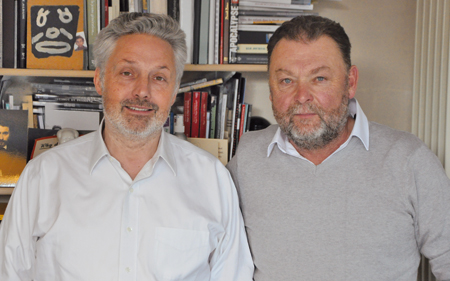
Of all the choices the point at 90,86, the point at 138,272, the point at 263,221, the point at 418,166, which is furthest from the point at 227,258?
the point at 90,86

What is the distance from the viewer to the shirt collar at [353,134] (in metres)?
1.38

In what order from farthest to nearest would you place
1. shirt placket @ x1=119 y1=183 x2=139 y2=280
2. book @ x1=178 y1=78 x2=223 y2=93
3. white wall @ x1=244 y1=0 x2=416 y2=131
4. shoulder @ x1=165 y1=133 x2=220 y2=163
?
white wall @ x1=244 y1=0 x2=416 y2=131
book @ x1=178 y1=78 x2=223 y2=93
shoulder @ x1=165 y1=133 x2=220 y2=163
shirt placket @ x1=119 y1=183 x2=139 y2=280

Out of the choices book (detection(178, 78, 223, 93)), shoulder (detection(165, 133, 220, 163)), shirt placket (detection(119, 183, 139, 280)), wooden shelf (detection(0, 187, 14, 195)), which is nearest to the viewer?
shirt placket (detection(119, 183, 139, 280))

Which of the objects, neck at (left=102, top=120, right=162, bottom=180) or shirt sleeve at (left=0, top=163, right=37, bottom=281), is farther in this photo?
neck at (left=102, top=120, right=162, bottom=180)

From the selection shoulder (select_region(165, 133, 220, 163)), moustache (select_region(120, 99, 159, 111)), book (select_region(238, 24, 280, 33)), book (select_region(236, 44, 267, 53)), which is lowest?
shoulder (select_region(165, 133, 220, 163))

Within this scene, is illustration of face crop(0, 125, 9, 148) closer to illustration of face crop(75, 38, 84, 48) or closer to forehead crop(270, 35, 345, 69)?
illustration of face crop(75, 38, 84, 48)

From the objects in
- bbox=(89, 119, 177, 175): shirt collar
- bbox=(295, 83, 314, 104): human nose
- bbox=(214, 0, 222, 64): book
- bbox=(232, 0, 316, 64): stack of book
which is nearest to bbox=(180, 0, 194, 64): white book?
bbox=(214, 0, 222, 64): book

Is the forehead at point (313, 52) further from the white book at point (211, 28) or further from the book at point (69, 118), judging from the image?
the book at point (69, 118)

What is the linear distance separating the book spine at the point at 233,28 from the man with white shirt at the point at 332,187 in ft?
1.33

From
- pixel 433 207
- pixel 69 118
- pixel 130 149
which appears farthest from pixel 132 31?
pixel 433 207

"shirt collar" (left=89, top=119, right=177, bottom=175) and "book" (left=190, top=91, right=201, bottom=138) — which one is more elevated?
"book" (left=190, top=91, right=201, bottom=138)

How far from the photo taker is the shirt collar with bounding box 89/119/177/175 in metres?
1.37

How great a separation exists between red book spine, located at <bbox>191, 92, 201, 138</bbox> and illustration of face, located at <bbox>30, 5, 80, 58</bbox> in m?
0.59

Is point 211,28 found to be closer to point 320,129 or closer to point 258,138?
point 258,138
